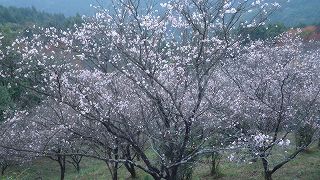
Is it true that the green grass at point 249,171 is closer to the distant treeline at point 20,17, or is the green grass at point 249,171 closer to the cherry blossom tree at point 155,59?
the cherry blossom tree at point 155,59

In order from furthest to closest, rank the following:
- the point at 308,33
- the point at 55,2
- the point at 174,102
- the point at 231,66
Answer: the point at 55,2, the point at 308,33, the point at 231,66, the point at 174,102

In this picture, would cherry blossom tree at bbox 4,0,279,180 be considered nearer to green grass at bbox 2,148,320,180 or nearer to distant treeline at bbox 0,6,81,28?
green grass at bbox 2,148,320,180

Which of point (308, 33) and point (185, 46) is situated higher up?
point (308, 33)

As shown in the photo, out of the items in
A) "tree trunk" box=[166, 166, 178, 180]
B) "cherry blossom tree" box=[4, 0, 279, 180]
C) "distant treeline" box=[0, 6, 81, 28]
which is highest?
"distant treeline" box=[0, 6, 81, 28]

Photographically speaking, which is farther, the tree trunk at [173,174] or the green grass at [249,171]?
the green grass at [249,171]

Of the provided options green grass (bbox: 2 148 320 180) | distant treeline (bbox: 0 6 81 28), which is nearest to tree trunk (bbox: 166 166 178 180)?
green grass (bbox: 2 148 320 180)

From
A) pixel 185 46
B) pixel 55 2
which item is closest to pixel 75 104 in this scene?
pixel 185 46

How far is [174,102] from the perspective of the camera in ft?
27.4

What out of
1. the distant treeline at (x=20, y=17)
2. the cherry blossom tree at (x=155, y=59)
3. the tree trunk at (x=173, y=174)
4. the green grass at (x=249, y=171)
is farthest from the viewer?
the distant treeline at (x=20, y=17)

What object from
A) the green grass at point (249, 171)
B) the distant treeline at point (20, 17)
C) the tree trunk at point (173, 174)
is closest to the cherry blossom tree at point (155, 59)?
the tree trunk at point (173, 174)

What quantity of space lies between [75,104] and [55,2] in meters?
144

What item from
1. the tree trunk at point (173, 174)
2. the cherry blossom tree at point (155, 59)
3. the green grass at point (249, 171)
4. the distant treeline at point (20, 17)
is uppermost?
the distant treeline at point (20, 17)

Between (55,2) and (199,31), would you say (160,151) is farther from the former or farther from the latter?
(55,2)

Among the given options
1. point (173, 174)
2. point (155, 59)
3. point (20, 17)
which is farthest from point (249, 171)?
point (20, 17)
